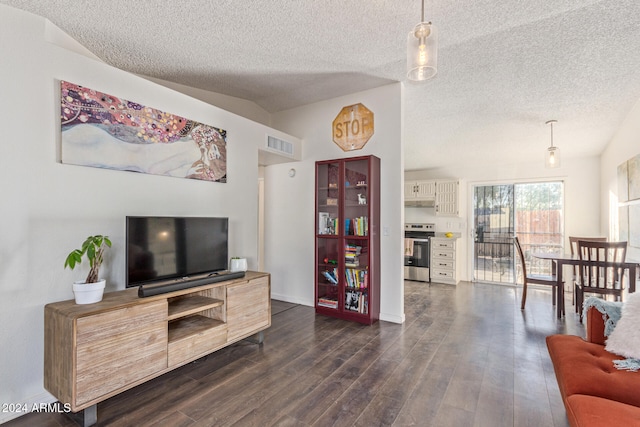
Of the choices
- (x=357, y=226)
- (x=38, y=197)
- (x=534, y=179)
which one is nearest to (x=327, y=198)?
(x=357, y=226)

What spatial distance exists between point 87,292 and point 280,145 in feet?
8.68

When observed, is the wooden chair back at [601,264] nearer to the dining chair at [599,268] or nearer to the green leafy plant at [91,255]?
the dining chair at [599,268]

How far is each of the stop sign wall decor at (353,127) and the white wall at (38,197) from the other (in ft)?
7.65

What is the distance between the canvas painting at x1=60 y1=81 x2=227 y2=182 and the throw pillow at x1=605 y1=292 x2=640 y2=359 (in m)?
3.34

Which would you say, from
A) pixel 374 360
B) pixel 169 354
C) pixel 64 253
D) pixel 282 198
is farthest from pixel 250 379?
pixel 282 198

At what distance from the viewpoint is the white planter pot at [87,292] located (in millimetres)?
1857

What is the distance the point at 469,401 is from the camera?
196cm

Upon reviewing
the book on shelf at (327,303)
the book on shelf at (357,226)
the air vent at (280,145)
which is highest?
the air vent at (280,145)

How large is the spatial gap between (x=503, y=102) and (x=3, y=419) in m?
5.13

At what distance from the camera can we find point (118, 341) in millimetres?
1814

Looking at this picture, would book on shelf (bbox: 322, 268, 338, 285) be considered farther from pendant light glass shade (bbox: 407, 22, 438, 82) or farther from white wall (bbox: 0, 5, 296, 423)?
pendant light glass shade (bbox: 407, 22, 438, 82)

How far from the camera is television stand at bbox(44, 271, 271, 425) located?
166 centimetres

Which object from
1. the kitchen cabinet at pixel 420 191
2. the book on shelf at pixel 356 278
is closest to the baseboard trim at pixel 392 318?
the book on shelf at pixel 356 278

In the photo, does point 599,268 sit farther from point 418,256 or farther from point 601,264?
point 418,256
